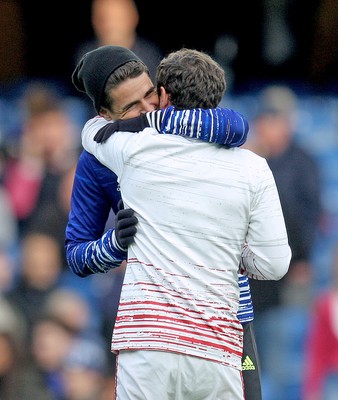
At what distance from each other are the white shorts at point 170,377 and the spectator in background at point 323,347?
396 cm

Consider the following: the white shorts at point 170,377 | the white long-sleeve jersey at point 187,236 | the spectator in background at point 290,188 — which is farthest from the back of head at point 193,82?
the spectator in background at point 290,188

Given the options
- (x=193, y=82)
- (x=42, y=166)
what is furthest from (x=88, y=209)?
(x=42, y=166)

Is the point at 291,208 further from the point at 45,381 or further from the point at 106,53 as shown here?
the point at 106,53

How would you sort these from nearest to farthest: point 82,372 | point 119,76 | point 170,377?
point 170,377
point 119,76
point 82,372

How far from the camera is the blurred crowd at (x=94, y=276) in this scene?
281 inches

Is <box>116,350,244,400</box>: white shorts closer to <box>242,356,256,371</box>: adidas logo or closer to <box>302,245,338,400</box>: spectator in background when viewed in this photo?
<box>242,356,256,371</box>: adidas logo

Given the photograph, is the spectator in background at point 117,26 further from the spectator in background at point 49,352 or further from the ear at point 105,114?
the ear at point 105,114

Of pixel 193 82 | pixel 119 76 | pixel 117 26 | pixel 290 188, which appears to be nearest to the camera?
pixel 193 82

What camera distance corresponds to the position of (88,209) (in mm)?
3660

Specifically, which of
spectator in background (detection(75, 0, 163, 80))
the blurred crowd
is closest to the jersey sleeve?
the blurred crowd

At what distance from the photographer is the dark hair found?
357 cm

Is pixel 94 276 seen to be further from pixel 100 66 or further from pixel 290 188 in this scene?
pixel 100 66

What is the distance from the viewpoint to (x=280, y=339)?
7.35 meters

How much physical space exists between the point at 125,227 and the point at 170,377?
17.8 inches
